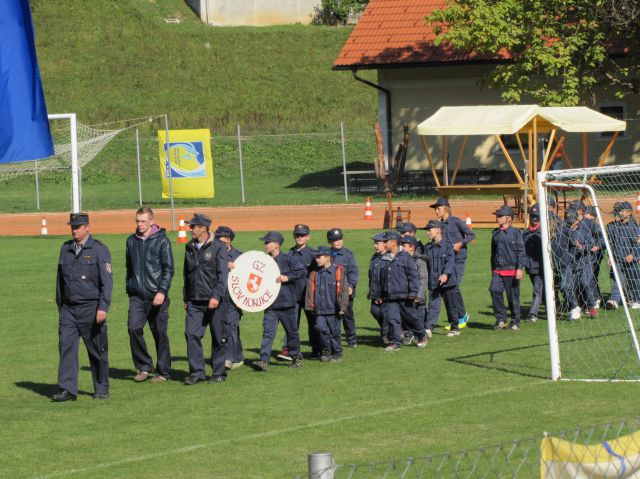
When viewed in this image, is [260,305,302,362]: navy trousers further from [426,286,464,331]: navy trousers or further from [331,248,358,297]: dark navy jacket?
[426,286,464,331]: navy trousers

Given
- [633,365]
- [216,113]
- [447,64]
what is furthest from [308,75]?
[633,365]

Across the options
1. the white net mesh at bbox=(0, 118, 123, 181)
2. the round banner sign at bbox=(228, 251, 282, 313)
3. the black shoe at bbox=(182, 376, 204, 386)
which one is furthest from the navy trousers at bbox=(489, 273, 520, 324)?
the white net mesh at bbox=(0, 118, 123, 181)

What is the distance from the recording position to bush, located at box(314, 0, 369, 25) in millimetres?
69062

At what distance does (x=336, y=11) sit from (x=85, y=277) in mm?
57360

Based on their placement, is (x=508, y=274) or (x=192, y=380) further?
(x=508, y=274)

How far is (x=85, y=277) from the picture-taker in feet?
43.3

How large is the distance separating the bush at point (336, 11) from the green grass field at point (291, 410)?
53.4 metres

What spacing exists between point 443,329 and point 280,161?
31.5 meters

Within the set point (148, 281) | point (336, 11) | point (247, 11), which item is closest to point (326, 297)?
point (148, 281)

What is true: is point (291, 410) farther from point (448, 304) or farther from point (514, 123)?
point (514, 123)

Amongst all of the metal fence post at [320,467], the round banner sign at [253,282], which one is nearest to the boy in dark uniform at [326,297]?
the round banner sign at [253,282]

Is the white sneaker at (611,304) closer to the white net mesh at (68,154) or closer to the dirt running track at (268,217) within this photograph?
the dirt running track at (268,217)

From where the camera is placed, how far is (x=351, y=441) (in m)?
10.8

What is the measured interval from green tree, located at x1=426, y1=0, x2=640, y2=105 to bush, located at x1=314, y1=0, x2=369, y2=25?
32.9 meters
